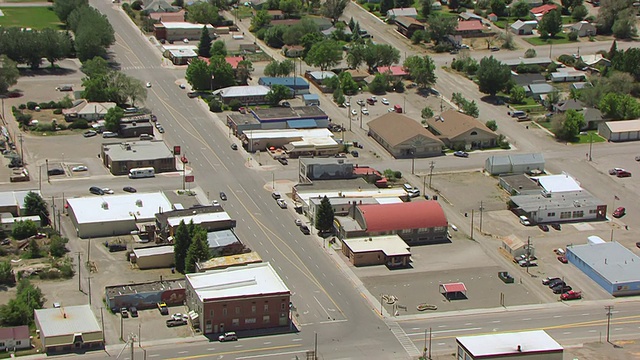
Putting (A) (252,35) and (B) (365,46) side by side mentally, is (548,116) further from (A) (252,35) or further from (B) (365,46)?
(A) (252,35)

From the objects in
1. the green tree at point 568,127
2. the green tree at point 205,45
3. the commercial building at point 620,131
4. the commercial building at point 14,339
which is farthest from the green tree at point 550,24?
the commercial building at point 14,339

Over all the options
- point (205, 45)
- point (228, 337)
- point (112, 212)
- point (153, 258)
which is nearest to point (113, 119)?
point (112, 212)

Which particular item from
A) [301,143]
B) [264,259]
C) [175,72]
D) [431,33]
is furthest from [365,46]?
[264,259]

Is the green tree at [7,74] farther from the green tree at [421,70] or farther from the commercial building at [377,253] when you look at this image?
the commercial building at [377,253]

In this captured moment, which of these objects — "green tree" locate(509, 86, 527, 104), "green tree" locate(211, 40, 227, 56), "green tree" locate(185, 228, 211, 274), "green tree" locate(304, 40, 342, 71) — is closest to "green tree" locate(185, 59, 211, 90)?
"green tree" locate(211, 40, 227, 56)

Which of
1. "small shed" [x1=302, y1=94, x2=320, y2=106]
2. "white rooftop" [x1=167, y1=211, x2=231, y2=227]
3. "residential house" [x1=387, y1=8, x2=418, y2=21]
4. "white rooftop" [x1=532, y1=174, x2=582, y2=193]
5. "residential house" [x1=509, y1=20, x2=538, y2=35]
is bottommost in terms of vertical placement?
"white rooftop" [x1=532, y1=174, x2=582, y2=193]

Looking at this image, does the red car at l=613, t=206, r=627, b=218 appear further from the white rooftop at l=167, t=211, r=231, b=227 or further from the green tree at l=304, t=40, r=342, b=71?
the green tree at l=304, t=40, r=342, b=71
